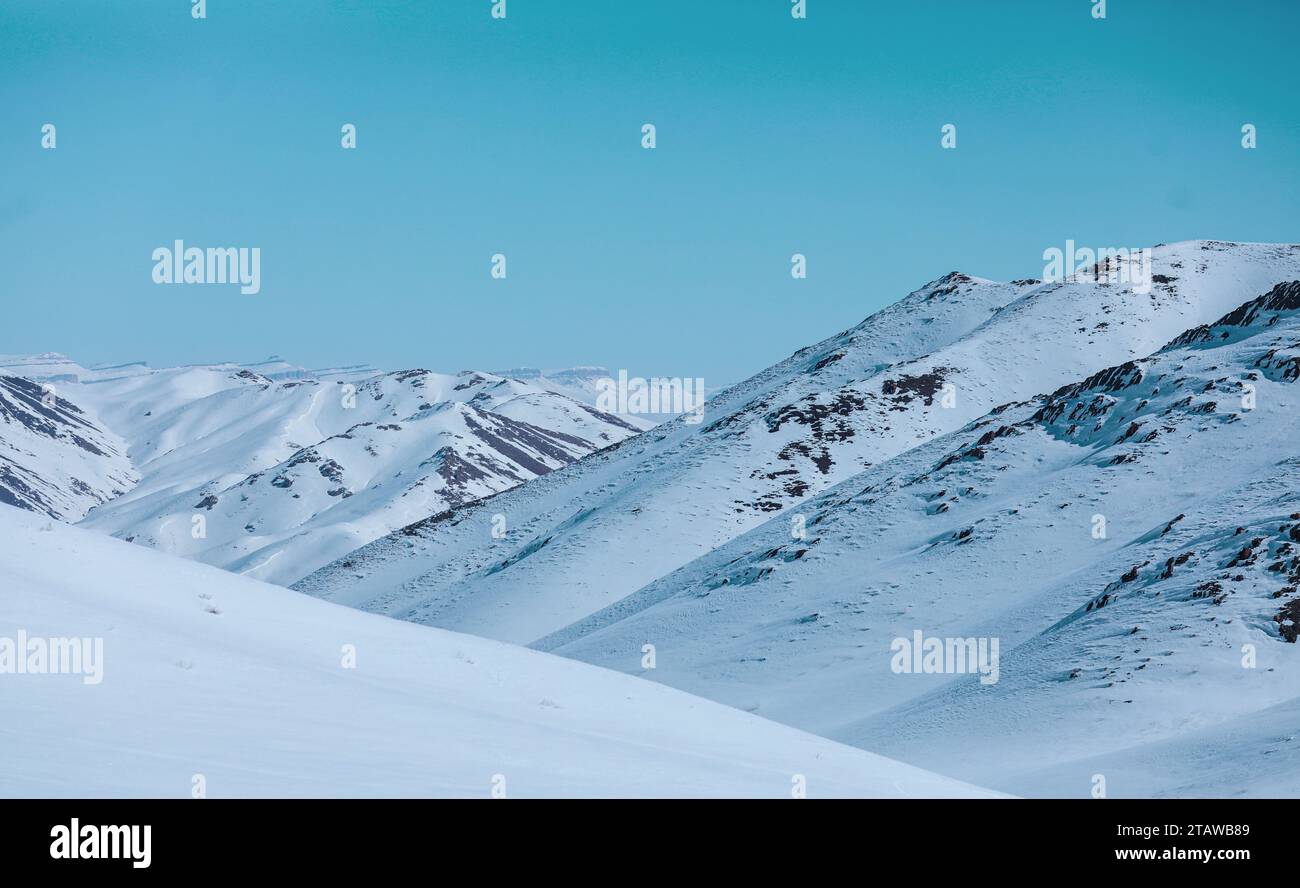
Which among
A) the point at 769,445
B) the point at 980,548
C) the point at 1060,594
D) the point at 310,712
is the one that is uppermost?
the point at 769,445

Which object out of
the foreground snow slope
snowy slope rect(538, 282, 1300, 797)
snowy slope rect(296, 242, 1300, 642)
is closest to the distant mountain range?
snowy slope rect(538, 282, 1300, 797)

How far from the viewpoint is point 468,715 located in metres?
12.9

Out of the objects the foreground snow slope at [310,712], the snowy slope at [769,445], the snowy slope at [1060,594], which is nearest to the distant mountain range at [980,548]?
the snowy slope at [1060,594]

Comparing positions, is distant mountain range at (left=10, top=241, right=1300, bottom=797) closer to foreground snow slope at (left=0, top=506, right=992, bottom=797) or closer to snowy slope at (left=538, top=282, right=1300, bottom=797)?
snowy slope at (left=538, top=282, right=1300, bottom=797)

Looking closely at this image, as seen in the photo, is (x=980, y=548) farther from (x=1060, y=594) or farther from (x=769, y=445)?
(x=769, y=445)

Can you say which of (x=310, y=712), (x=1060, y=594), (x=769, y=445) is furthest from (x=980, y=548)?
(x=310, y=712)

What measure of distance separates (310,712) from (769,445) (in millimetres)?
95550

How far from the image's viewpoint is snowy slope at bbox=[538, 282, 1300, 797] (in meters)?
34.3

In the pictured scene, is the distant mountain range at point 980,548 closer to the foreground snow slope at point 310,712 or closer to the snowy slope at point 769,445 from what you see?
the snowy slope at point 769,445

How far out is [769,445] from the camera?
10600cm

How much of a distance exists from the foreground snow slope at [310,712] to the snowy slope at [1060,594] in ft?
45.0

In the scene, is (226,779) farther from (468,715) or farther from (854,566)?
(854,566)
